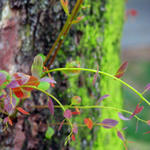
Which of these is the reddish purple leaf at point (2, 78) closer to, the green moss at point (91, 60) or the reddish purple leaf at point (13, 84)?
the reddish purple leaf at point (13, 84)

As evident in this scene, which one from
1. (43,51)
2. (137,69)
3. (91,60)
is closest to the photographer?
(43,51)

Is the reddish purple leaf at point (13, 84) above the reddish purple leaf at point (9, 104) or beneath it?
above

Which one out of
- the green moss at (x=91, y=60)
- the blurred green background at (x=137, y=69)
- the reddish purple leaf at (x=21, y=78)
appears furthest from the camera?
the blurred green background at (x=137, y=69)

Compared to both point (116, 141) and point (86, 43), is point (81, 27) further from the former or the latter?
point (116, 141)

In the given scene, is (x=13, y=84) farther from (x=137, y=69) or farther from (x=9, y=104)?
(x=137, y=69)

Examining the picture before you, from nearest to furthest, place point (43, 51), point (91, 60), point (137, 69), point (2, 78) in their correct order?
point (2, 78), point (43, 51), point (91, 60), point (137, 69)

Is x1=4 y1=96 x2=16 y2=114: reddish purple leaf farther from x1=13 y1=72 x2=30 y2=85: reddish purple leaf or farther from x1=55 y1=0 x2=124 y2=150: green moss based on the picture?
x1=55 y1=0 x2=124 y2=150: green moss

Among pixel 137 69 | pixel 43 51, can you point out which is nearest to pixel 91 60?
pixel 43 51

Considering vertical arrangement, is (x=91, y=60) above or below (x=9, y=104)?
above

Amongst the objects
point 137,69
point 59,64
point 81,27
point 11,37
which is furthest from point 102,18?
point 137,69

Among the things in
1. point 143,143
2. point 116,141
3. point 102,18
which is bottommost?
point 143,143

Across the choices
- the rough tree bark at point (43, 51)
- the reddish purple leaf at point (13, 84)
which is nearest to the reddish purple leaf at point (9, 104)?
the reddish purple leaf at point (13, 84)
